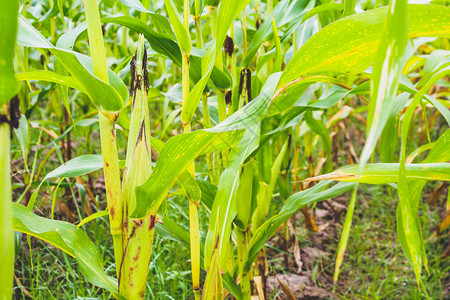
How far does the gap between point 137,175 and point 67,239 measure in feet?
0.52

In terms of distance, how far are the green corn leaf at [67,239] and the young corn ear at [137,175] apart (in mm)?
42

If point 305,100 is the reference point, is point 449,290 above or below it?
below

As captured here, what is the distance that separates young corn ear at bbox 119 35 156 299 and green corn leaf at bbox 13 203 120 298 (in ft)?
0.14

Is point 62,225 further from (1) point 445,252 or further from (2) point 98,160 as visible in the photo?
(1) point 445,252

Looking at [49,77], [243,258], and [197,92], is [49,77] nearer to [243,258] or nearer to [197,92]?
[197,92]

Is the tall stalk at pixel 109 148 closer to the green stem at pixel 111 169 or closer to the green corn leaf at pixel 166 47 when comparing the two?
the green stem at pixel 111 169

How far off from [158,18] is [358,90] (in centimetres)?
40

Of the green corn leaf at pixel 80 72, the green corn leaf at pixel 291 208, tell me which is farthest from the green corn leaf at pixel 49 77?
the green corn leaf at pixel 291 208

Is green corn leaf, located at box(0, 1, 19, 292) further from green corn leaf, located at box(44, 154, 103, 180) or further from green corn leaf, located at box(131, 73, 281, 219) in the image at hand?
green corn leaf, located at box(44, 154, 103, 180)

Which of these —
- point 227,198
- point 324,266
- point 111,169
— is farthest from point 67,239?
point 324,266

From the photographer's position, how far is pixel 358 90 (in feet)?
2.44

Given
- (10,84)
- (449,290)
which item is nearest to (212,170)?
(10,84)

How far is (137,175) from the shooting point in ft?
1.69

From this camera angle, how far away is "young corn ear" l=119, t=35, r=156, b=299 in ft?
1.69
